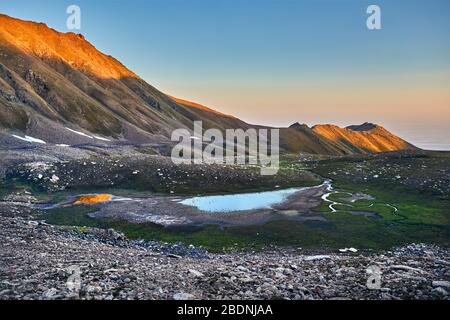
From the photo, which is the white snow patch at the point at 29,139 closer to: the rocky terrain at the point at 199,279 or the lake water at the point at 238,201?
the lake water at the point at 238,201

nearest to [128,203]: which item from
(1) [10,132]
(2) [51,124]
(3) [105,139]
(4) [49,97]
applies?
(1) [10,132]

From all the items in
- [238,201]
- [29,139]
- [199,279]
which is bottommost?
[238,201]

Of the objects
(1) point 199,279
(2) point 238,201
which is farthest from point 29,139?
(1) point 199,279

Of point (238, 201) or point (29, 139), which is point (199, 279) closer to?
point (238, 201)

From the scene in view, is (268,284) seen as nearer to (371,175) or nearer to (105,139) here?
(371,175)

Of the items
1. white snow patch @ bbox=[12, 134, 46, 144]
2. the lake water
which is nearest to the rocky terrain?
the lake water

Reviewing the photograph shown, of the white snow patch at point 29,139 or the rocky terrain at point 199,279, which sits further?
the white snow patch at point 29,139

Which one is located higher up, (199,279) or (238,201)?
(199,279)

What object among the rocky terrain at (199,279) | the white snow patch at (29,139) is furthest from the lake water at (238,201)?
the white snow patch at (29,139)
